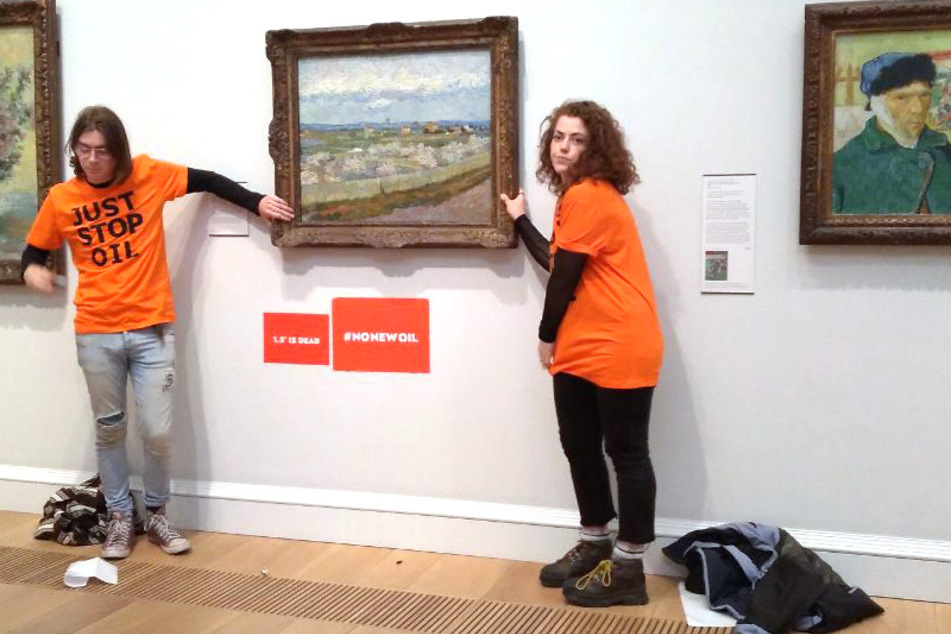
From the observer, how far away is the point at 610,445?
2873mm

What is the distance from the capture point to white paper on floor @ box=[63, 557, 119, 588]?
310cm

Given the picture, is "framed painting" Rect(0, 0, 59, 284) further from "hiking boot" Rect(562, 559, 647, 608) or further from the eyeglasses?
"hiking boot" Rect(562, 559, 647, 608)

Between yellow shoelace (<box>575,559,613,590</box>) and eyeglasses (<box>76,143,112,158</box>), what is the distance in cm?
201

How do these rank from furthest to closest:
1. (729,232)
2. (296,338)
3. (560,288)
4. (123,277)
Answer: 1. (296,338)
2. (123,277)
3. (729,232)
4. (560,288)

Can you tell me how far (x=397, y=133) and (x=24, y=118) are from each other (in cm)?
143

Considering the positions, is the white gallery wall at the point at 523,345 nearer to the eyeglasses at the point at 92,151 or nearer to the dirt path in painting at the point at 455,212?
the dirt path in painting at the point at 455,212

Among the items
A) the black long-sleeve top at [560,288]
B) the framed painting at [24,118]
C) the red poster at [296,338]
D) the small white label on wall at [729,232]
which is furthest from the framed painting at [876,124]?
the framed painting at [24,118]

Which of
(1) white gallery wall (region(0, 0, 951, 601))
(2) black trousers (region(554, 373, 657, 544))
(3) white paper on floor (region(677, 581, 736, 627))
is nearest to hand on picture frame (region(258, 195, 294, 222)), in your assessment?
(1) white gallery wall (region(0, 0, 951, 601))

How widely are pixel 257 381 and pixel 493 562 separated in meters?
1.04

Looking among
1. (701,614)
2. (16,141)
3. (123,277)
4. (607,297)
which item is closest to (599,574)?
(701,614)

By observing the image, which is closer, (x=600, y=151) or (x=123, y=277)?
(x=600, y=151)

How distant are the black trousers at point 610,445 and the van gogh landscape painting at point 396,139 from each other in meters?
0.68

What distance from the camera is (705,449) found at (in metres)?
3.09

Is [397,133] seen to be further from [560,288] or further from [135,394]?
[135,394]
